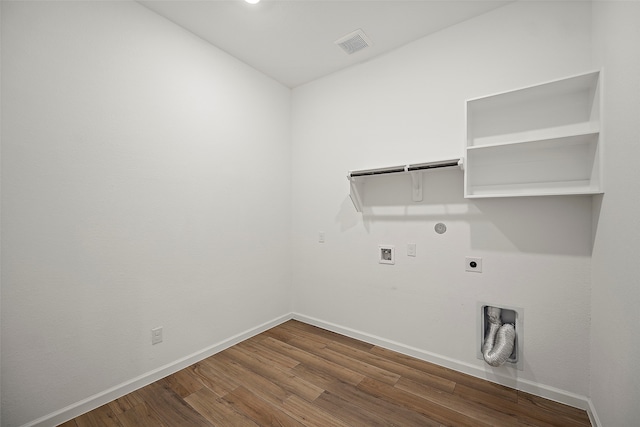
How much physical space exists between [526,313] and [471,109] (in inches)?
58.4

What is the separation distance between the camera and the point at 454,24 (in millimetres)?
2105

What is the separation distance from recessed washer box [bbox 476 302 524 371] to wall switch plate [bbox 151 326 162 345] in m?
2.38

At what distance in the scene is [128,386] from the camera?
1817 millimetres

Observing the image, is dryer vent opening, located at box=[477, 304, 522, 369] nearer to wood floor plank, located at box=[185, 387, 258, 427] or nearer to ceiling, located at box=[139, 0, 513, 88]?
wood floor plank, located at box=[185, 387, 258, 427]

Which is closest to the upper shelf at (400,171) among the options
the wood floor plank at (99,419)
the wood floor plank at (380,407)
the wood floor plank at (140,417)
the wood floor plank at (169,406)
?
the wood floor plank at (380,407)

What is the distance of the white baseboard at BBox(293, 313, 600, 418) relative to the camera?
1.67m

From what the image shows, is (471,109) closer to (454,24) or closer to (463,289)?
(454,24)

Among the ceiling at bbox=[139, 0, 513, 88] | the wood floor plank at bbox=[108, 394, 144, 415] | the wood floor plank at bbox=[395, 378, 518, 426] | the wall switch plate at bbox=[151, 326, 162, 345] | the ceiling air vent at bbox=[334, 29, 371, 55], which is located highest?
the ceiling at bbox=[139, 0, 513, 88]

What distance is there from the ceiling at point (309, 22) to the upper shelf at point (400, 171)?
1119mm

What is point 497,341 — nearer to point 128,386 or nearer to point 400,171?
point 400,171

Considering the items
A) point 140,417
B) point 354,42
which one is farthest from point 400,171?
point 140,417

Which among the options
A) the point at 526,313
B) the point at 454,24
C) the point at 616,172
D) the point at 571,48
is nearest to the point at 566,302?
the point at 526,313

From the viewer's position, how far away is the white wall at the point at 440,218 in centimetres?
171

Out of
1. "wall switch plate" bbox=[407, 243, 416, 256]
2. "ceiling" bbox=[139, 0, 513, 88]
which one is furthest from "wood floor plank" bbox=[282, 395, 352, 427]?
"ceiling" bbox=[139, 0, 513, 88]
